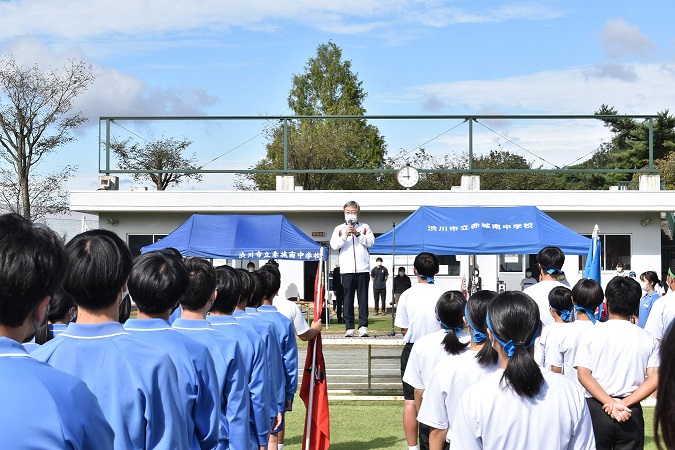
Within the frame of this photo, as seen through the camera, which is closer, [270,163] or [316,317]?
[316,317]

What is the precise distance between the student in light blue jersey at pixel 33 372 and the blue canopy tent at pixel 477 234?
463 inches

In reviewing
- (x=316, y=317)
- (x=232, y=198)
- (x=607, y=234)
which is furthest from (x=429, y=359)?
(x=607, y=234)

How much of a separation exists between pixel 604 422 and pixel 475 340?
162 cm

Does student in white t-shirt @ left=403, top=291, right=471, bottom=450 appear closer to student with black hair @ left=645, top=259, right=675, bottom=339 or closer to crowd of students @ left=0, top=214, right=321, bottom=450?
crowd of students @ left=0, top=214, right=321, bottom=450

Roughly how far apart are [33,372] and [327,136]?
163 feet

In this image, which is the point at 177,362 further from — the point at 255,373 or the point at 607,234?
the point at 607,234

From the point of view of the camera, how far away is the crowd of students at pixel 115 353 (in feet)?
7.39

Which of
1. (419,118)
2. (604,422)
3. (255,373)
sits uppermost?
(419,118)

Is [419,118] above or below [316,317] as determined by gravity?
above

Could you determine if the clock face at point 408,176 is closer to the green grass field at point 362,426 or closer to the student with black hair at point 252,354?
the green grass field at point 362,426

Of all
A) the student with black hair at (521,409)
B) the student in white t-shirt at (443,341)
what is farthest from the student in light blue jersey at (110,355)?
the student in white t-shirt at (443,341)

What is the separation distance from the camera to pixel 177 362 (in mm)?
3936

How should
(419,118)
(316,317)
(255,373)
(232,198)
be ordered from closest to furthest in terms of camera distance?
(255,373) < (316,317) < (419,118) < (232,198)

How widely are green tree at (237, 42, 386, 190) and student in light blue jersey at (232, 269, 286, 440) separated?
29742 millimetres
